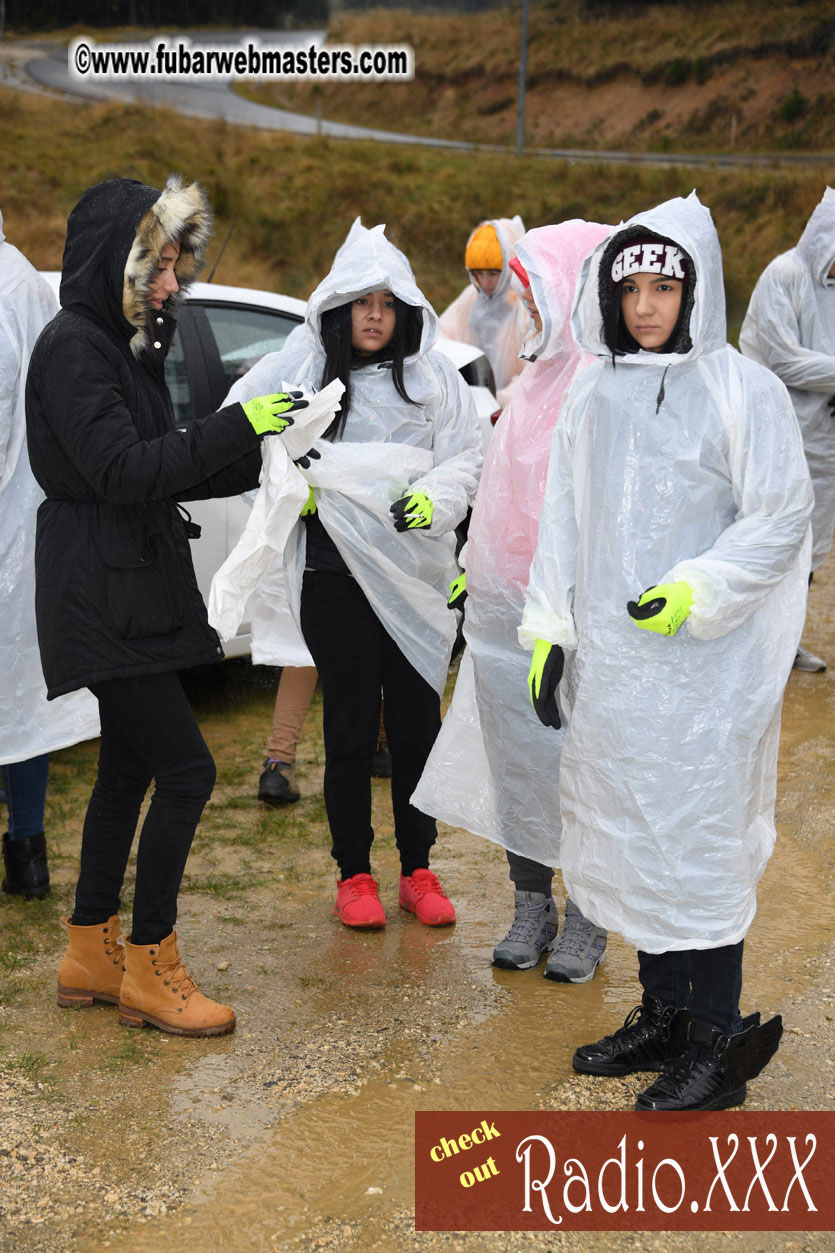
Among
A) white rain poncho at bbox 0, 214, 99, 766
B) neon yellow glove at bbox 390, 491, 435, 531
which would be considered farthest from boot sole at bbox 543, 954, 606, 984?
white rain poncho at bbox 0, 214, 99, 766

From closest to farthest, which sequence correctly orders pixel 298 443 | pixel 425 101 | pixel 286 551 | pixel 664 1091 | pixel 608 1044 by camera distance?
pixel 664 1091
pixel 608 1044
pixel 298 443
pixel 286 551
pixel 425 101

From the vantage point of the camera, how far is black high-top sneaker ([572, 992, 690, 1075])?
2.63m

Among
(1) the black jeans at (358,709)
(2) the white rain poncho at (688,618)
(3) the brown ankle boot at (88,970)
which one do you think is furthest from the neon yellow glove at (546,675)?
(3) the brown ankle boot at (88,970)

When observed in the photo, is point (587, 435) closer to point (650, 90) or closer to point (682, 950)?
point (682, 950)

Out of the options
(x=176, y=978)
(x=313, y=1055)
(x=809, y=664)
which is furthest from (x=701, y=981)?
(x=809, y=664)

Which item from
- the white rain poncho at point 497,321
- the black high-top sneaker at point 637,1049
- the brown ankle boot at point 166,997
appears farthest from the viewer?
the white rain poncho at point 497,321

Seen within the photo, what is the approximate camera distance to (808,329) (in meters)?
5.26

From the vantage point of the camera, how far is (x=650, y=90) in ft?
130

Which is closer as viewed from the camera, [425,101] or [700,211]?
[700,211]

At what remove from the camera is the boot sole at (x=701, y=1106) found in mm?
2467

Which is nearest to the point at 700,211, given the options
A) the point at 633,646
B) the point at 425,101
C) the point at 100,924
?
the point at 633,646

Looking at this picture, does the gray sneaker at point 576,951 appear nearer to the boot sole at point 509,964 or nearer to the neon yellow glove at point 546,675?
→ the boot sole at point 509,964

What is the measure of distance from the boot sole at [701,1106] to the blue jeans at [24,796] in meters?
1.78

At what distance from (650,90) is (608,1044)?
4148 cm
